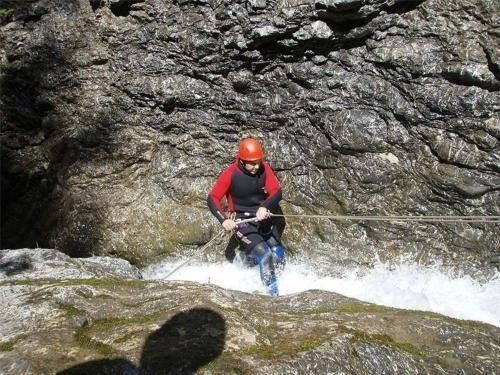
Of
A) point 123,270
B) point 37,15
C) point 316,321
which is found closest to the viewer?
point 316,321

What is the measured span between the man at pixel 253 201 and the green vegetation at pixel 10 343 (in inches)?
156

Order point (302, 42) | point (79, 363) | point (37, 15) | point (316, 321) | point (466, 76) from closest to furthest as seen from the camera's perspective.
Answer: point (79, 363) < point (316, 321) < point (466, 76) < point (302, 42) < point (37, 15)

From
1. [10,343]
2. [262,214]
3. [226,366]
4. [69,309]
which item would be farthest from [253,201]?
[10,343]

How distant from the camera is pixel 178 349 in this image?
3803mm

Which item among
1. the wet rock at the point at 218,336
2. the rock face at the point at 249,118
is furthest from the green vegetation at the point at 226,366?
the rock face at the point at 249,118

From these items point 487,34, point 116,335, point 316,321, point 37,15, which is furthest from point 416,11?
point 37,15

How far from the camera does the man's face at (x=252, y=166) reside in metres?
7.88

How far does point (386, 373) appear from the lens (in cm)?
379

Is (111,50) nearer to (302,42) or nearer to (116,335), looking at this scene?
(302,42)

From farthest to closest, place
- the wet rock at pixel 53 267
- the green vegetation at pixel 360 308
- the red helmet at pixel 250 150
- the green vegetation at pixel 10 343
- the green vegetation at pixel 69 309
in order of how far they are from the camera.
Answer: the red helmet at pixel 250 150
the wet rock at pixel 53 267
the green vegetation at pixel 360 308
the green vegetation at pixel 69 309
the green vegetation at pixel 10 343

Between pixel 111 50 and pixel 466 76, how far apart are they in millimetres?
7360

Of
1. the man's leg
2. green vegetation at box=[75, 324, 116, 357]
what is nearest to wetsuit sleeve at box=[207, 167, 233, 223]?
the man's leg

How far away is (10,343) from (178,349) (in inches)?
57.8

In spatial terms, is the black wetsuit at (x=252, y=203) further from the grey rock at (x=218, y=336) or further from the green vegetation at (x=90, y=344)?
the green vegetation at (x=90, y=344)
